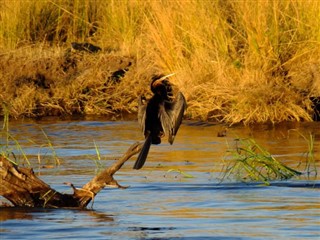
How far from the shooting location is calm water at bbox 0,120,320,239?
752cm

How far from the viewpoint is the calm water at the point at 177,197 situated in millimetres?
7523

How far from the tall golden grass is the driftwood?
5245 millimetres

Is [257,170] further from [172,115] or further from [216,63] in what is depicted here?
[216,63]

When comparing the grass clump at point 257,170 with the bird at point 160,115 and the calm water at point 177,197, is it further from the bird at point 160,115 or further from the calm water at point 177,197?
→ the bird at point 160,115

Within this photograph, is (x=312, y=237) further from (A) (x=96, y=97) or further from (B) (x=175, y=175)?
(A) (x=96, y=97)

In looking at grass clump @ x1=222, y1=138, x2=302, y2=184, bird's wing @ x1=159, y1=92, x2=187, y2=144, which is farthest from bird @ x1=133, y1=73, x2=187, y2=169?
grass clump @ x1=222, y1=138, x2=302, y2=184

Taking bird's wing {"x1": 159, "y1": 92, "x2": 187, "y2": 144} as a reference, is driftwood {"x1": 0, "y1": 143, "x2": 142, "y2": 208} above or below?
below

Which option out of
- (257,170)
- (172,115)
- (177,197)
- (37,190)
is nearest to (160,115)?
(172,115)

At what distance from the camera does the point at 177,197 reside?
887 cm

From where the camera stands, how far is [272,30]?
1398cm

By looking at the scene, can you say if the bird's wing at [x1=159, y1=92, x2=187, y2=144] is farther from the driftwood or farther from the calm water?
the driftwood

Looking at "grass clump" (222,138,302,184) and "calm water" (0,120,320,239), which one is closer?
"calm water" (0,120,320,239)

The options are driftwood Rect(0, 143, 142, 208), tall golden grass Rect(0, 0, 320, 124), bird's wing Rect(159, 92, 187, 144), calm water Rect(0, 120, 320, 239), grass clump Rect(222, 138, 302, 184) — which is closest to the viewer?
calm water Rect(0, 120, 320, 239)

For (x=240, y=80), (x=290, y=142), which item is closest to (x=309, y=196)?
(x=290, y=142)
